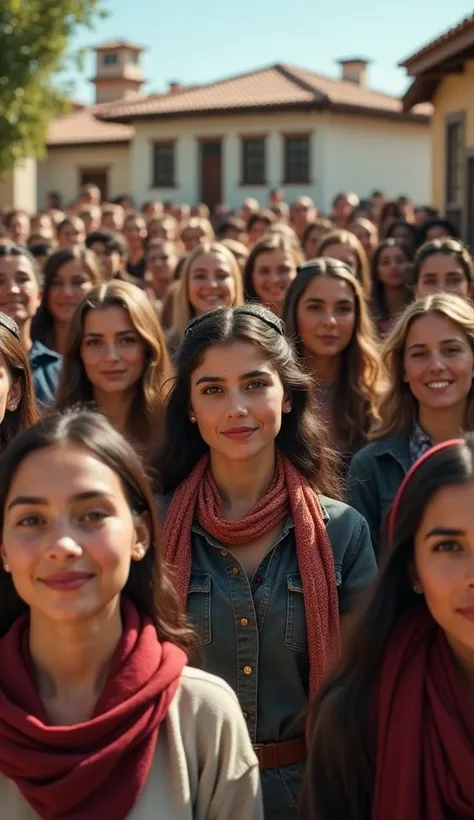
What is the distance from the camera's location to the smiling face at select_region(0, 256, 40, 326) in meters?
6.72

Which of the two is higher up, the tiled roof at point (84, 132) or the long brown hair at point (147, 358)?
the tiled roof at point (84, 132)

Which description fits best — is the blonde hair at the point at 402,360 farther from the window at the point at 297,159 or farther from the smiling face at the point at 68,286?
the window at the point at 297,159

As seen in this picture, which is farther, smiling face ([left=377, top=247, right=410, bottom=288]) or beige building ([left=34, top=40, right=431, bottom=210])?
beige building ([left=34, top=40, right=431, bottom=210])

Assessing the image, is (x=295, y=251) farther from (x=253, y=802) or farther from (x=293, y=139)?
(x=293, y=139)

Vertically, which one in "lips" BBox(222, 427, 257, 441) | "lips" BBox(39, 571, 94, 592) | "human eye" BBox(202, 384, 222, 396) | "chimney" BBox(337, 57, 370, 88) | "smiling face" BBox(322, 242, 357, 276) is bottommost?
"lips" BBox(39, 571, 94, 592)

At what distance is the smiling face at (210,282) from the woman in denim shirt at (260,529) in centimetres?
338

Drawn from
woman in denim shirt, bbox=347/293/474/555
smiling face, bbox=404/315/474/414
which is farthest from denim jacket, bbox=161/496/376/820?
smiling face, bbox=404/315/474/414

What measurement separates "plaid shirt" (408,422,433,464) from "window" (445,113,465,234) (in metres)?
13.6

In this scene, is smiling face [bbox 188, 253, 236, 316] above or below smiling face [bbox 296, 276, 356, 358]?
above

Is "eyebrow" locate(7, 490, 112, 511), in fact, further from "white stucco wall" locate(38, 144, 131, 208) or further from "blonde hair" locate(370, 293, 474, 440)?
"white stucco wall" locate(38, 144, 131, 208)

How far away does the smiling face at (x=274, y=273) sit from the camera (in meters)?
7.79

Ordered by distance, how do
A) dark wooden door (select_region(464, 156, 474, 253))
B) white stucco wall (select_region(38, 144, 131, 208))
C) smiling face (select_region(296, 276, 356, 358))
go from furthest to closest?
1. white stucco wall (select_region(38, 144, 131, 208))
2. dark wooden door (select_region(464, 156, 474, 253))
3. smiling face (select_region(296, 276, 356, 358))

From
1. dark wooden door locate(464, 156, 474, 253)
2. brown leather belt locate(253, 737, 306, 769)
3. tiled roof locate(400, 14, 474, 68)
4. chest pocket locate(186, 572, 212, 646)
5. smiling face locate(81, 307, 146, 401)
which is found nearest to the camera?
brown leather belt locate(253, 737, 306, 769)

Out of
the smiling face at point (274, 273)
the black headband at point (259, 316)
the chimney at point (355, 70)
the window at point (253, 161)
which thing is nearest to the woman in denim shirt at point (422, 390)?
the black headband at point (259, 316)
